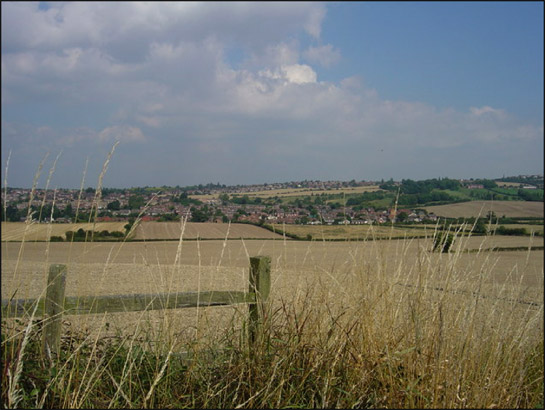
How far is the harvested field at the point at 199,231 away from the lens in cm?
405

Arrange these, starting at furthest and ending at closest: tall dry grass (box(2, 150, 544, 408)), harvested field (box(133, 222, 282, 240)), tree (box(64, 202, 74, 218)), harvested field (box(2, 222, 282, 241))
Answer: harvested field (box(133, 222, 282, 240)) → tree (box(64, 202, 74, 218)) → harvested field (box(2, 222, 282, 241)) → tall dry grass (box(2, 150, 544, 408))

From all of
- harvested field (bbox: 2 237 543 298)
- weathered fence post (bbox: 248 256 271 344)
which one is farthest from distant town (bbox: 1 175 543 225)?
weathered fence post (bbox: 248 256 271 344)

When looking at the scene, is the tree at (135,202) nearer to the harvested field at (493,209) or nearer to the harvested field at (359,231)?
the harvested field at (359,231)

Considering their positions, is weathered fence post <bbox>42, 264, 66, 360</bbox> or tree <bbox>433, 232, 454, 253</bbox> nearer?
weathered fence post <bbox>42, 264, 66, 360</bbox>

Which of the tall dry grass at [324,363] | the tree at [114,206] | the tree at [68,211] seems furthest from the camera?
the tree at [114,206]

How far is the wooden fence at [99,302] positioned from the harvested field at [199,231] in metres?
0.52

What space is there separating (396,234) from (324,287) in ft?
3.50

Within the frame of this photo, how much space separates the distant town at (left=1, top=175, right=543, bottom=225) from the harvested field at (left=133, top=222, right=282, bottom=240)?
0.11m

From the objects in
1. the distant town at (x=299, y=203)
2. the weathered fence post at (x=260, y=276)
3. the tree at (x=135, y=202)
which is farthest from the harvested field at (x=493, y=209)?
the tree at (x=135, y=202)

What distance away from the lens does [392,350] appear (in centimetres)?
308

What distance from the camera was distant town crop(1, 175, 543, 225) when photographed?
3668mm

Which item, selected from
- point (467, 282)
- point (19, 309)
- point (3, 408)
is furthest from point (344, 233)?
point (3, 408)

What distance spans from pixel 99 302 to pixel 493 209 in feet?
12.8

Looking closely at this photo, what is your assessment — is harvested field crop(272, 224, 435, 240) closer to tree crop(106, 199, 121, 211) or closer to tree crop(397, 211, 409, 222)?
tree crop(397, 211, 409, 222)
